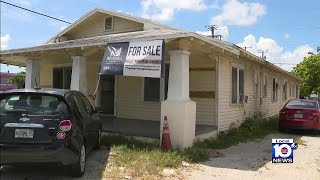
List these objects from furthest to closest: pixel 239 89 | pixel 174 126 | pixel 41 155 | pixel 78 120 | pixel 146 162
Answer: pixel 239 89 < pixel 174 126 < pixel 146 162 < pixel 78 120 < pixel 41 155

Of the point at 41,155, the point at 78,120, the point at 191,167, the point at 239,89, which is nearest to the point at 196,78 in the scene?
the point at 239,89

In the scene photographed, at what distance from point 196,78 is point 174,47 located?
12.5 feet

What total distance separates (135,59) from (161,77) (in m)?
0.81

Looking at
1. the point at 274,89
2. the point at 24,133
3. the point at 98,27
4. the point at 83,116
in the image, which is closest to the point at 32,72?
the point at 98,27

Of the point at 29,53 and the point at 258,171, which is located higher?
the point at 29,53

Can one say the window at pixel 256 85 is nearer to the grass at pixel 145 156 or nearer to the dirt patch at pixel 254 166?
the grass at pixel 145 156

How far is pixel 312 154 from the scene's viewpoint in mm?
10539

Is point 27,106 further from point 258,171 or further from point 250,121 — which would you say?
point 250,121

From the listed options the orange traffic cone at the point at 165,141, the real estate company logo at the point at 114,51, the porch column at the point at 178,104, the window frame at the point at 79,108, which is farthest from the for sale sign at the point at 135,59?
the window frame at the point at 79,108

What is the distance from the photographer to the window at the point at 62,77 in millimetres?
17812

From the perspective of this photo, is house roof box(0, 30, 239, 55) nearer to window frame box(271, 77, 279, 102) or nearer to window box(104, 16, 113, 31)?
window box(104, 16, 113, 31)

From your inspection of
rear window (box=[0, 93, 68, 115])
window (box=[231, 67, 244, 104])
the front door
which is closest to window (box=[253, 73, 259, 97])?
window (box=[231, 67, 244, 104])

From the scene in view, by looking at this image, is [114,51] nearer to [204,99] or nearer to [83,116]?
[83,116]

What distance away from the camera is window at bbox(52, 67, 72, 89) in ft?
58.4
